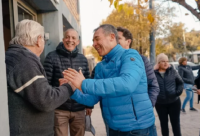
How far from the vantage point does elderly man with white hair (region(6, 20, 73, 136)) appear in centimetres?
175

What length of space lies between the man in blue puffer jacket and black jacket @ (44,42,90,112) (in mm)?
1129

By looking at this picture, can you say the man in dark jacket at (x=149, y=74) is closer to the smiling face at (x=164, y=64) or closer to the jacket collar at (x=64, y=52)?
the jacket collar at (x=64, y=52)

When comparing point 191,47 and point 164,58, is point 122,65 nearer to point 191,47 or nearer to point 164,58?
point 164,58

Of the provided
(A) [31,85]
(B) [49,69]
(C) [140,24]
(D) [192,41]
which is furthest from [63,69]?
(D) [192,41]

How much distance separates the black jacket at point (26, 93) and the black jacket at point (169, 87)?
2.69m

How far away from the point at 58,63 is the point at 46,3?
119 centimetres

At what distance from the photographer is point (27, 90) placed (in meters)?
1.74

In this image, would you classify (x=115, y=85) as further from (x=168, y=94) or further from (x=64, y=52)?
(x=168, y=94)

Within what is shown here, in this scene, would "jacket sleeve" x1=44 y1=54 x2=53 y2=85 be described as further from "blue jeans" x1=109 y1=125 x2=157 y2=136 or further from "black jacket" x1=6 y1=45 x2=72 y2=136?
"blue jeans" x1=109 y1=125 x2=157 y2=136

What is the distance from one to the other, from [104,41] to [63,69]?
139cm

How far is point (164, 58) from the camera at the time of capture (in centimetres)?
426

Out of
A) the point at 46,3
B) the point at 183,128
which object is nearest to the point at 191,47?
the point at 183,128

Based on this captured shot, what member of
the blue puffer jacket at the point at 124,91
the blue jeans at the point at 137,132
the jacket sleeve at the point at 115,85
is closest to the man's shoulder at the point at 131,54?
the blue puffer jacket at the point at 124,91

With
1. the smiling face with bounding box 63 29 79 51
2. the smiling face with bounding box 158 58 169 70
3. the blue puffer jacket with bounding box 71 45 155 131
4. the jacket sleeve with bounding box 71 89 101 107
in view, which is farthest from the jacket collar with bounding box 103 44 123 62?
the smiling face with bounding box 158 58 169 70
